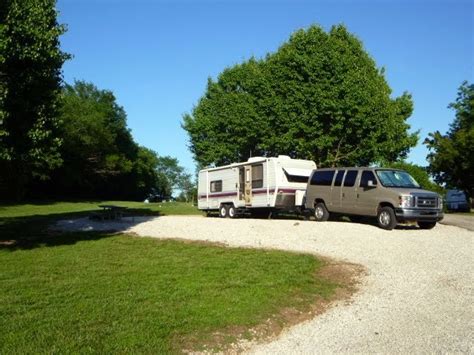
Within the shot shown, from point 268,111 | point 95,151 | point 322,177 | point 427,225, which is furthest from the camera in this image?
point 95,151

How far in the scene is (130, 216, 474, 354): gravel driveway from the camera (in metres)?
5.93

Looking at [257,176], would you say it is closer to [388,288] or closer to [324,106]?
[324,106]

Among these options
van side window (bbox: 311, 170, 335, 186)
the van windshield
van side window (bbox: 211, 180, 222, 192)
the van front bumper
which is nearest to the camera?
the van front bumper

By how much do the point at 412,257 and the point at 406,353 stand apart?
20.8 feet

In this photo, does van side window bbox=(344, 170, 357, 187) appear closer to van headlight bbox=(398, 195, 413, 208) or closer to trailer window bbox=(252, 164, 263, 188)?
van headlight bbox=(398, 195, 413, 208)

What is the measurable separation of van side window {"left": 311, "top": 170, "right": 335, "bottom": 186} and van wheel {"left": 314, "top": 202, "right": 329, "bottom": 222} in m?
0.87

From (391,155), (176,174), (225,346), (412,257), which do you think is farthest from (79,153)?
(176,174)

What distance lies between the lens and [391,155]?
31.8m

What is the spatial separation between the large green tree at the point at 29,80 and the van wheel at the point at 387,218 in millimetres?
10811

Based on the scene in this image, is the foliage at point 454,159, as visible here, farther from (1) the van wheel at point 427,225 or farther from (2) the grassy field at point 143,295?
(2) the grassy field at point 143,295

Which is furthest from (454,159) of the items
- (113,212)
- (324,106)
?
(113,212)

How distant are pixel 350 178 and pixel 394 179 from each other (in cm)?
169

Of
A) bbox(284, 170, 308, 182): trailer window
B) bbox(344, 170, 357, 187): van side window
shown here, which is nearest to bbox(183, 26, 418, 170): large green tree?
bbox(284, 170, 308, 182): trailer window

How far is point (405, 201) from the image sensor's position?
16.2 m
